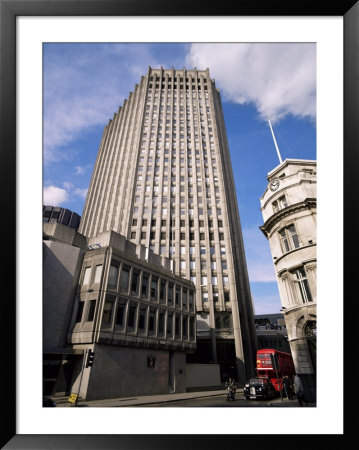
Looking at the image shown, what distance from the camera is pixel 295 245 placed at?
19062 millimetres

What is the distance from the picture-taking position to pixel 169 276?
35188 mm

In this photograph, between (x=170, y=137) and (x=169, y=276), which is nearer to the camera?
(x=169, y=276)

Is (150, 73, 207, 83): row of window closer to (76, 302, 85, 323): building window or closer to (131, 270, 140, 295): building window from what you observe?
(131, 270, 140, 295): building window

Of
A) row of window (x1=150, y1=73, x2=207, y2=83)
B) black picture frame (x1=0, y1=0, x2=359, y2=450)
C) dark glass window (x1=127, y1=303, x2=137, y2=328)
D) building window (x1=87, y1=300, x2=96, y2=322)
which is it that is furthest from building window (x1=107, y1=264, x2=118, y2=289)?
row of window (x1=150, y1=73, x2=207, y2=83)

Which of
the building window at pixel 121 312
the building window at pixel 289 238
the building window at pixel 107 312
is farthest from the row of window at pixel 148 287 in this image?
the building window at pixel 289 238

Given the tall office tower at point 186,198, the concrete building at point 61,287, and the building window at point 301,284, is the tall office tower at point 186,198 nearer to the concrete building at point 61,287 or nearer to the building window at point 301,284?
the concrete building at point 61,287

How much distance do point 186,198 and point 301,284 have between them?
144ft

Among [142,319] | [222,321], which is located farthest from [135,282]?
[222,321]

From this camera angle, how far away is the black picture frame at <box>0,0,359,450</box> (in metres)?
4.09
